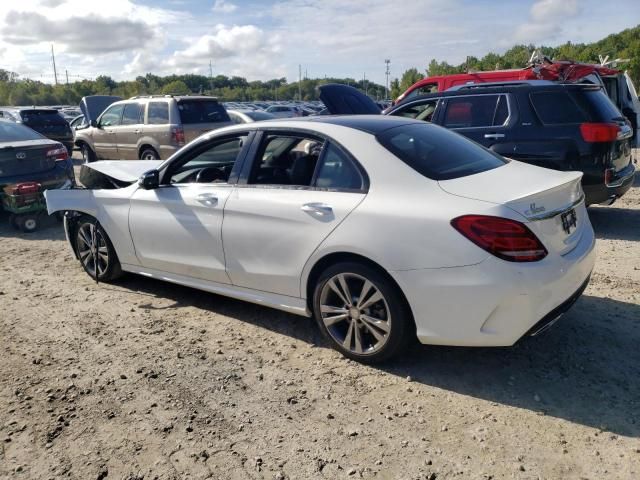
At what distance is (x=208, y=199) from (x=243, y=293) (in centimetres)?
78

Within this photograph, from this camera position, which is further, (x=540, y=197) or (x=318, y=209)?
(x=318, y=209)

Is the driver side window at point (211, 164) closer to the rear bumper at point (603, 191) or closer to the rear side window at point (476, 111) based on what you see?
the rear side window at point (476, 111)

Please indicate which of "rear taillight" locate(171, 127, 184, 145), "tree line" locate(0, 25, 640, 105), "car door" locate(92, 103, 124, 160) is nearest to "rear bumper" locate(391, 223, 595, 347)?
"rear taillight" locate(171, 127, 184, 145)

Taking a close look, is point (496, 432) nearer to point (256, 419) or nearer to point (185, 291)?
point (256, 419)

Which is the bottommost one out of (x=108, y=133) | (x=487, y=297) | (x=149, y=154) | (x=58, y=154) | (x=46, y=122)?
(x=487, y=297)

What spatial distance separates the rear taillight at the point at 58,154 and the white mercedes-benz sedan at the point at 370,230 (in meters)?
4.25

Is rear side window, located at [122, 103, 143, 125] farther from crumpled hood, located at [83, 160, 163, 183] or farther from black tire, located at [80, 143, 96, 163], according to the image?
crumpled hood, located at [83, 160, 163, 183]

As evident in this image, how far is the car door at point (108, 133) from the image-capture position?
1308 cm

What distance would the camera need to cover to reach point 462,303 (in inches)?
124

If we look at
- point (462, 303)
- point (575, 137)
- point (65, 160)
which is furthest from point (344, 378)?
point (65, 160)

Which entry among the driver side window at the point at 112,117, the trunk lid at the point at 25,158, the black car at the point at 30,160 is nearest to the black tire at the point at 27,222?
the black car at the point at 30,160

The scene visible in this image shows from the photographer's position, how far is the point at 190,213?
4461 mm

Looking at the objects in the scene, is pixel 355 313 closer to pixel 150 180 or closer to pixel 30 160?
pixel 150 180

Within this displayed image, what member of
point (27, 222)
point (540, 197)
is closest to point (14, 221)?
point (27, 222)
